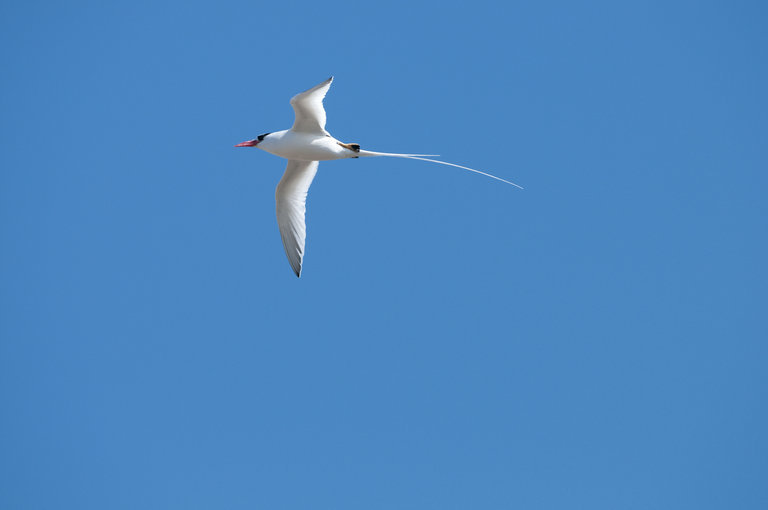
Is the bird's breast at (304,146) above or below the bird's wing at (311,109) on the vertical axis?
below

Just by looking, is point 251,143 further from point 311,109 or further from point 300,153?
point 311,109

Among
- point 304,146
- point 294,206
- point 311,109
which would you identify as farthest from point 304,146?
point 294,206

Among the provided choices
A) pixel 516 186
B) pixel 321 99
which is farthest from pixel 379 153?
pixel 516 186

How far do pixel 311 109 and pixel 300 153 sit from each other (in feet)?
3.27

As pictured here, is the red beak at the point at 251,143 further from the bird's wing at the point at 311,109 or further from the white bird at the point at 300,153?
the bird's wing at the point at 311,109

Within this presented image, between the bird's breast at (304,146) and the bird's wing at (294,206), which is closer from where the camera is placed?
the bird's breast at (304,146)

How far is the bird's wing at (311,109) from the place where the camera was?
40.5ft

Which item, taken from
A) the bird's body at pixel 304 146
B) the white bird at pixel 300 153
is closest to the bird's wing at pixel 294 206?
the white bird at pixel 300 153

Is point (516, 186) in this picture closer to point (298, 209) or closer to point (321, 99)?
point (321, 99)

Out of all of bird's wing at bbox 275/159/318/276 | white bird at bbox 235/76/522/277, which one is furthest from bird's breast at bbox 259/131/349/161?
bird's wing at bbox 275/159/318/276

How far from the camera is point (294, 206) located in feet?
49.7

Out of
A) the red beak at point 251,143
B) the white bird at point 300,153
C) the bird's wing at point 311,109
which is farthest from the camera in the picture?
the red beak at point 251,143

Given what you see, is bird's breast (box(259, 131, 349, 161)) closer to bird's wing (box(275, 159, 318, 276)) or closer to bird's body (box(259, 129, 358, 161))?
bird's body (box(259, 129, 358, 161))

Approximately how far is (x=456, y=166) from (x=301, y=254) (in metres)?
4.46
